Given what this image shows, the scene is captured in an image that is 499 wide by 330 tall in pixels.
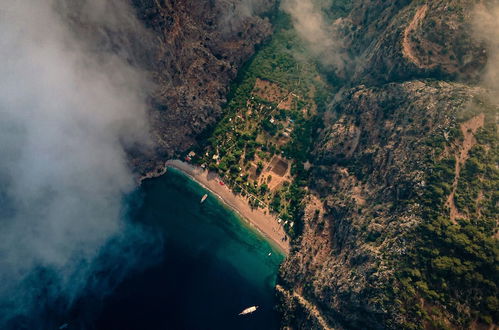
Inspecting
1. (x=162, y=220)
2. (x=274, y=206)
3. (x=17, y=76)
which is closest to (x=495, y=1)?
(x=274, y=206)

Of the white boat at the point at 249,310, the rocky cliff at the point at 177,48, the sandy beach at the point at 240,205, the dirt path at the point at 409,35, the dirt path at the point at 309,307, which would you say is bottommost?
the white boat at the point at 249,310

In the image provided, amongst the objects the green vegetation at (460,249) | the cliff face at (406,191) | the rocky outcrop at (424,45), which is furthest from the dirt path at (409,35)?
the green vegetation at (460,249)

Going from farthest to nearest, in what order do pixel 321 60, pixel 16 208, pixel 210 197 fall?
pixel 321 60
pixel 210 197
pixel 16 208

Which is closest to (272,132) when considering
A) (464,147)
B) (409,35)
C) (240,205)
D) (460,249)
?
(240,205)

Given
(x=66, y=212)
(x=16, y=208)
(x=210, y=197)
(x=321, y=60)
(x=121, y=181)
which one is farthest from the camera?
(x=321, y=60)

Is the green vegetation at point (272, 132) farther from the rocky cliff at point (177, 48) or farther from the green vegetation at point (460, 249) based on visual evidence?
the green vegetation at point (460, 249)

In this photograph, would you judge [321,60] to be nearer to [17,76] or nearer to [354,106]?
[354,106]

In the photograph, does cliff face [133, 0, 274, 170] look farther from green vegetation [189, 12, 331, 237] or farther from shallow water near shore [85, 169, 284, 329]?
shallow water near shore [85, 169, 284, 329]
